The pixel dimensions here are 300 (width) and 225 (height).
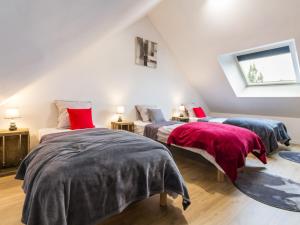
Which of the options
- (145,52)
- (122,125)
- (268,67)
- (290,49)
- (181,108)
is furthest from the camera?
(181,108)

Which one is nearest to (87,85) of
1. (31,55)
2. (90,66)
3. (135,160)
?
(90,66)

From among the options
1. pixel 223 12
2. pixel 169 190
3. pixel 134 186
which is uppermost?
pixel 223 12

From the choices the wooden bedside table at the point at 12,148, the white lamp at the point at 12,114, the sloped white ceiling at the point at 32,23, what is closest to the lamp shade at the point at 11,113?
the white lamp at the point at 12,114

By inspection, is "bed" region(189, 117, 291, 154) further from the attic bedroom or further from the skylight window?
the skylight window

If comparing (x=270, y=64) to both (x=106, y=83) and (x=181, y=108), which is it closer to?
(x=181, y=108)

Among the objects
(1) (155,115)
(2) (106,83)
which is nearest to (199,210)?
(1) (155,115)

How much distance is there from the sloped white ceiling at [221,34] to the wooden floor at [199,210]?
2.80 metres

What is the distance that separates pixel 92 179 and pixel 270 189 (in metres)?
2.05

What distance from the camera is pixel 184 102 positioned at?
542 cm

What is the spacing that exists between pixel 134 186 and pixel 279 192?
5.70 ft

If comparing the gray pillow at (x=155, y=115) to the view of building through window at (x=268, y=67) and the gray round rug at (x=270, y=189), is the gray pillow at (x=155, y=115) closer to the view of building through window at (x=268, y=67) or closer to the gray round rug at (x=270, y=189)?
the gray round rug at (x=270, y=189)

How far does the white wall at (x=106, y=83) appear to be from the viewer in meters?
2.96

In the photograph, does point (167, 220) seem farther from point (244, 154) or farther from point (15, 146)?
point (15, 146)

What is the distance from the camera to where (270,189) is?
2098mm
